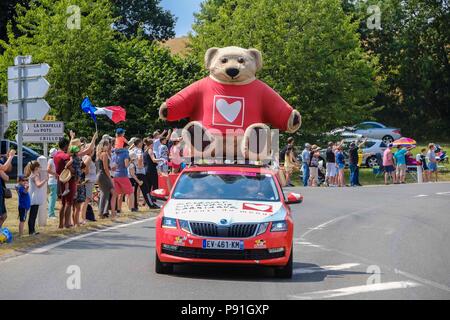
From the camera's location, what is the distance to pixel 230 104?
53.6 feet

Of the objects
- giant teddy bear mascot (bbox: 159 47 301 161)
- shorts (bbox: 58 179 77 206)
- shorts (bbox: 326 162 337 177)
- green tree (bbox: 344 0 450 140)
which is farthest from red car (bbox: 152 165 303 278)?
green tree (bbox: 344 0 450 140)

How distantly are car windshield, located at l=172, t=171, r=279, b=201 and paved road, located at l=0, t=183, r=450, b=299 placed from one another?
1033 mm

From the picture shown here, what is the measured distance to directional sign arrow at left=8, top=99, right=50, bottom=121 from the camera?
19.1 meters

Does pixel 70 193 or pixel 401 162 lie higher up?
pixel 401 162

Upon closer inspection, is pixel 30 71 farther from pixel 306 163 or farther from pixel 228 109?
pixel 306 163

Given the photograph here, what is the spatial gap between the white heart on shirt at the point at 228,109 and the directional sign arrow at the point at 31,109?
4.44 meters

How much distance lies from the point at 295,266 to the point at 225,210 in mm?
1951

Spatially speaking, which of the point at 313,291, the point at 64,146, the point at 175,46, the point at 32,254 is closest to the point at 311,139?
the point at 64,146

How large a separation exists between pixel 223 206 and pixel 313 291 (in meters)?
2.02

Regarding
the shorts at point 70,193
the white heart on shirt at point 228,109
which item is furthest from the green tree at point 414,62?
the white heart on shirt at point 228,109

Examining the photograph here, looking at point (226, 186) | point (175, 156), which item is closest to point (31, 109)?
point (226, 186)

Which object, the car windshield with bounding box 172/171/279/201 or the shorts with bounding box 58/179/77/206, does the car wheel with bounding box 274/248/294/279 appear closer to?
the car windshield with bounding box 172/171/279/201

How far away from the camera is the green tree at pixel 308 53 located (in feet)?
165
